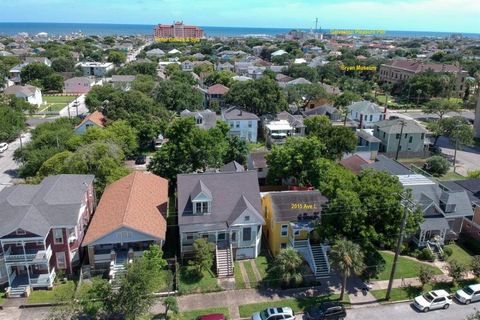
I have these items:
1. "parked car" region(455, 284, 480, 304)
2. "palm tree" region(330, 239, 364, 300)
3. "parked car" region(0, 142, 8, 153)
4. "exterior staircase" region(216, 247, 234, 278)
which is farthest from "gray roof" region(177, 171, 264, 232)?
"parked car" region(0, 142, 8, 153)

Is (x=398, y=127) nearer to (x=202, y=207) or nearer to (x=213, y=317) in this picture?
(x=202, y=207)

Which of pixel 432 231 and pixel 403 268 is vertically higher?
pixel 432 231

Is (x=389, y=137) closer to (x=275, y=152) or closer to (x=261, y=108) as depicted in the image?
(x=261, y=108)

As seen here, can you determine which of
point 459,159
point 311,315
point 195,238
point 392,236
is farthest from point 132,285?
point 459,159

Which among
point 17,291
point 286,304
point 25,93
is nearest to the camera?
point 286,304

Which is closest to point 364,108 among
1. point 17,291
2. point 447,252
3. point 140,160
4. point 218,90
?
point 218,90

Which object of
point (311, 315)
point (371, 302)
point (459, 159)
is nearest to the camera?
point (311, 315)

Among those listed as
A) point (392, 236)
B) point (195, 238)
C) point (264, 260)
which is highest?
point (392, 236)
